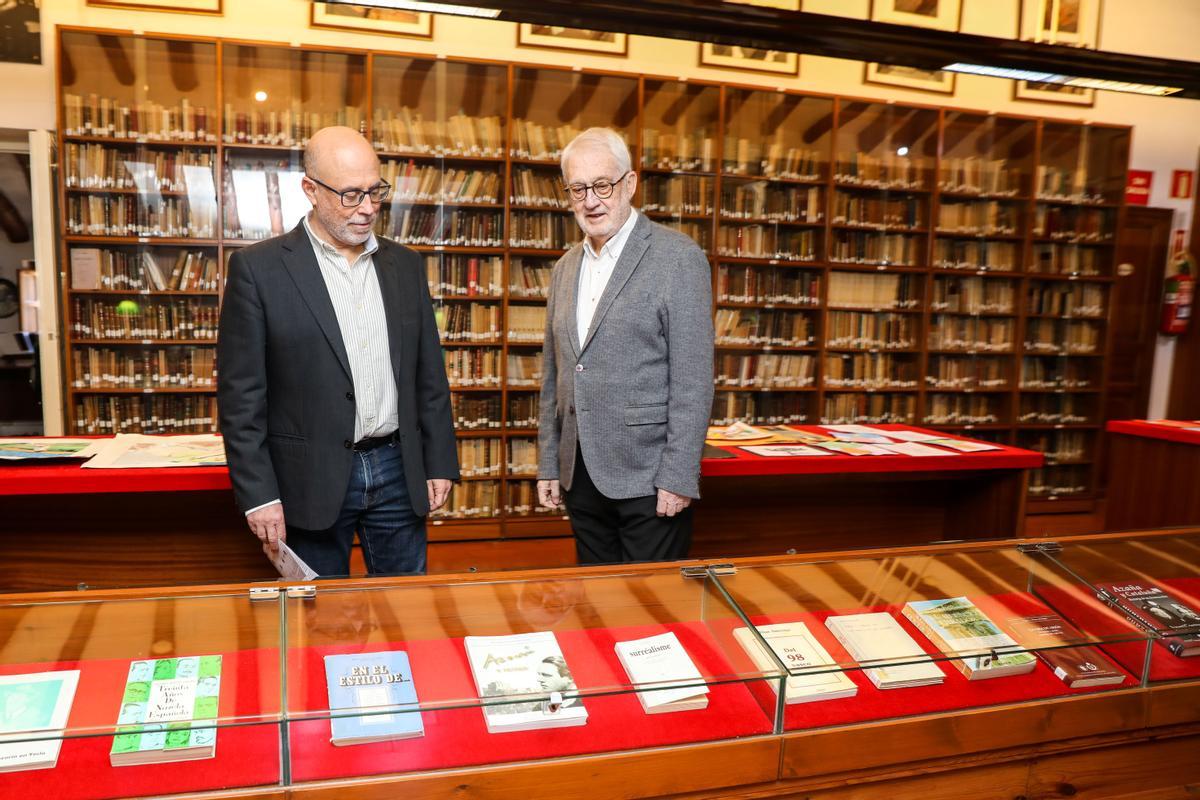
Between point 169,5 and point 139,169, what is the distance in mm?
945

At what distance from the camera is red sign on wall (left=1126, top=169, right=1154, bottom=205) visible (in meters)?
6.14

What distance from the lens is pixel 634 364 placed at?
200cm

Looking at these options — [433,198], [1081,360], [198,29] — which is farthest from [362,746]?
[1081,360]

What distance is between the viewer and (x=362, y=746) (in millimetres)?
1081

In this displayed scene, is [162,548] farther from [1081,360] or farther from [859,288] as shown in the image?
[1081,360]

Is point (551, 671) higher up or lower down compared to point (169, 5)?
lower down

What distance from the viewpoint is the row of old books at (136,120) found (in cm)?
408

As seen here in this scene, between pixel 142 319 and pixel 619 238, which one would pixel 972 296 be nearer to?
pixel 619 238

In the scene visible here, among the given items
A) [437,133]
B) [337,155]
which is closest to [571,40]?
[437,133]

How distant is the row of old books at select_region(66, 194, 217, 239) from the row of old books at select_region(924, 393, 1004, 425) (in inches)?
187

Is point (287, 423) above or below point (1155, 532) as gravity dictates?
above

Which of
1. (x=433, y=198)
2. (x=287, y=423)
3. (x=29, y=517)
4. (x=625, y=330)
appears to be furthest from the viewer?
(x=433, y=198)

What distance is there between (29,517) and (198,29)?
3161 millimetres

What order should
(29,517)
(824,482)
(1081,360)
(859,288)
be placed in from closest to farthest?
(29,517), (824,482), (859,288), (1081,360)
